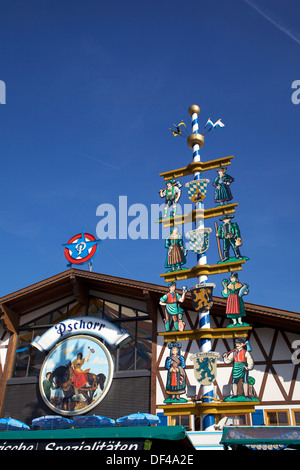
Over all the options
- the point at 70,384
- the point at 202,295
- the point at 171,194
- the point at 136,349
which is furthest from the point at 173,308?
the point at 70,384

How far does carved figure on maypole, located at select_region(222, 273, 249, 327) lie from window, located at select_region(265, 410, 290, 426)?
174 inches

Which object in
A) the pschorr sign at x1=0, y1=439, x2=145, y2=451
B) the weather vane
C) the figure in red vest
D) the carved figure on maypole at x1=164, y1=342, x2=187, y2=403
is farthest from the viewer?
the weather vane

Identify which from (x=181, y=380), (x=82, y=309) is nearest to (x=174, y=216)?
(x=181, y=380)

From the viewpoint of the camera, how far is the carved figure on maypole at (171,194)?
A: 14.4 m

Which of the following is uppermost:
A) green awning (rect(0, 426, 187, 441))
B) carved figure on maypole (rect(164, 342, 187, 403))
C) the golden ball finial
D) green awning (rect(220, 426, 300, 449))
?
the golden ball finial

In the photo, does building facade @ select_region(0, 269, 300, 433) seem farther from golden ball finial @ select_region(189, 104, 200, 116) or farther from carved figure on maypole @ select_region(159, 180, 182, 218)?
golden ball finial @ select_region(189, 104, 200, 116)

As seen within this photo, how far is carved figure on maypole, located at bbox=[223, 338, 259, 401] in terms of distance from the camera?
11.0 metres

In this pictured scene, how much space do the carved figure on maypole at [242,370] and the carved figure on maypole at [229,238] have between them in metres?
2.46

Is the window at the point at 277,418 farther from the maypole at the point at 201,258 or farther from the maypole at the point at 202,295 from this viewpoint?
the maypole at the point at 201,258

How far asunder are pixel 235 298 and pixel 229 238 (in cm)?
190

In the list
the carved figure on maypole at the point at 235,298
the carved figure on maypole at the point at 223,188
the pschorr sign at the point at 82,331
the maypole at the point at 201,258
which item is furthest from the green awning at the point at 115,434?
the pschorr sign at the point at 82,331

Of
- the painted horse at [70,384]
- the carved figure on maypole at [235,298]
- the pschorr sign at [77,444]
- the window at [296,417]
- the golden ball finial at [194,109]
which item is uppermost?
the golden ball finial at [194,109]

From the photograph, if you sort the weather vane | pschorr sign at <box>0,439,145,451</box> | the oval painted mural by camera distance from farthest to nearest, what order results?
the weather vane, the oval painted mural, pschorr sign at <box>0,439,145,451</box>

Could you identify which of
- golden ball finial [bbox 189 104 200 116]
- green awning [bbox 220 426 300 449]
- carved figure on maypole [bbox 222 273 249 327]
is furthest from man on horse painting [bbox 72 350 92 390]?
golden ball finial [bbox 189 104 200 116]
